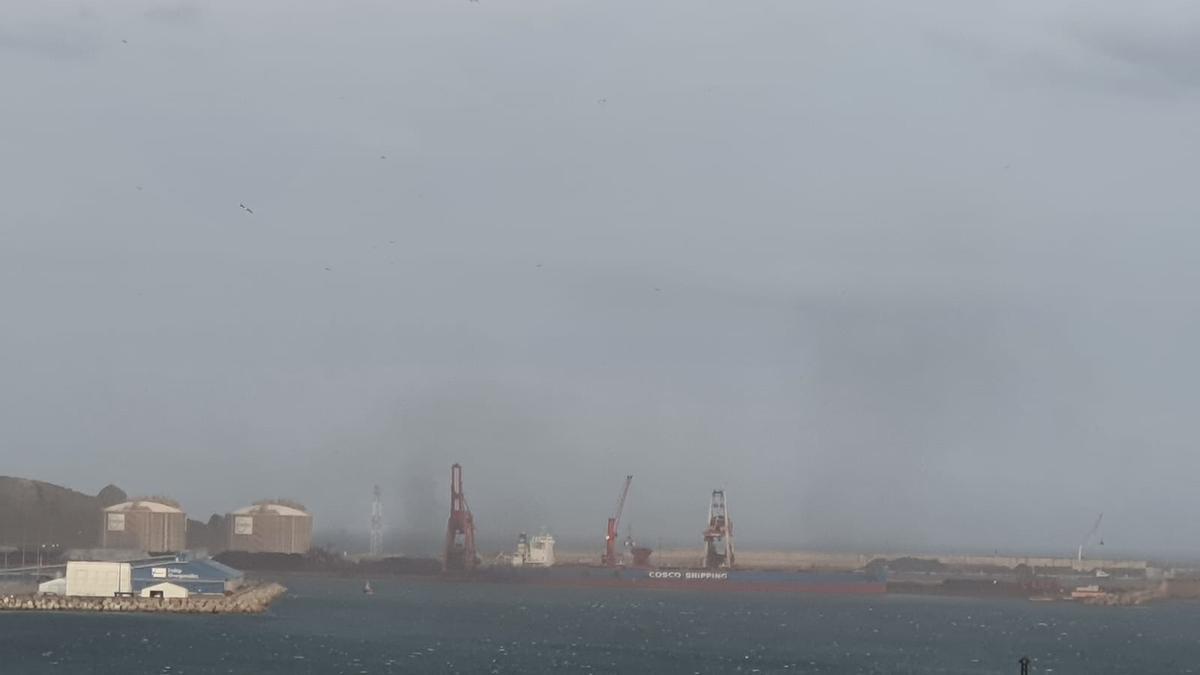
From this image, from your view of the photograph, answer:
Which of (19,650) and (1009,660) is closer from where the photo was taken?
(19,650)

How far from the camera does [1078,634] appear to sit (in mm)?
92625

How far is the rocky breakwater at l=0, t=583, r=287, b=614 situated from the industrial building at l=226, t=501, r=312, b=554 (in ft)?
214

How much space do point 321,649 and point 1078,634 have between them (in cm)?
4417

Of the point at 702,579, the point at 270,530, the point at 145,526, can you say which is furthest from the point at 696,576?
the point at 145,526

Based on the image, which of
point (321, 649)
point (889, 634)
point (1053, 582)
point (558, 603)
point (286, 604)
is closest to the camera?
point (321, 649)

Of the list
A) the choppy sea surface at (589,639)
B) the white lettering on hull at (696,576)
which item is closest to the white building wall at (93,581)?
the choppy sea surface at (589,639)

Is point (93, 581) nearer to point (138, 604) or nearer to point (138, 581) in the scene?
point (138, 581)

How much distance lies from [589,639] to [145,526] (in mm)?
90897

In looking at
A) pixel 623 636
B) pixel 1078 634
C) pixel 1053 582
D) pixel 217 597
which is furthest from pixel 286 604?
pixel 1053 582

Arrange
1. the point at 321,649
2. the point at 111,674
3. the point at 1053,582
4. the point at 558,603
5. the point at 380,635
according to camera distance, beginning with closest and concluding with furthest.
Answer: the point at 111,674, the point at 321,649, the point at 380,635, the point at 558,603, the point at 1053,582

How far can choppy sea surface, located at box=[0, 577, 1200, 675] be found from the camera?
211 ft

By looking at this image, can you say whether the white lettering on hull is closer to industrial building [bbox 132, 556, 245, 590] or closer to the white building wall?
industrial building [bbox 132, 556, 245, 590]

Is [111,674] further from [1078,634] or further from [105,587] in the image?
[1078,634]

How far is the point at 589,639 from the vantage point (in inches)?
3068
